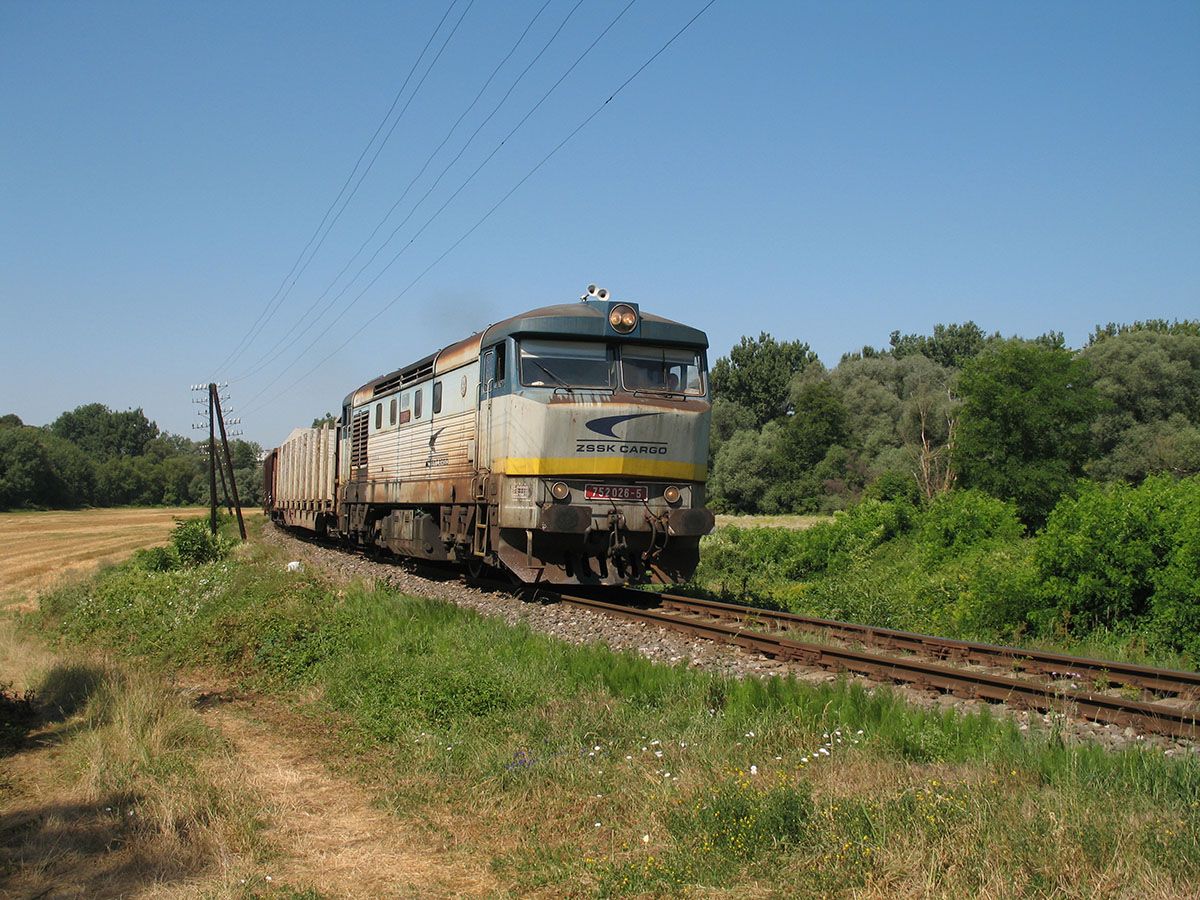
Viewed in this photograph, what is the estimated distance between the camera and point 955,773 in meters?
5.62

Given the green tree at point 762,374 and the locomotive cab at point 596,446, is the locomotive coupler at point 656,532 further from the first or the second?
the green tree at point 762,374

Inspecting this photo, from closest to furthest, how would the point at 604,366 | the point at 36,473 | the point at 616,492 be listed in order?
1. the point at 616,492
2. the point at 604,366
3. the point at 36,473

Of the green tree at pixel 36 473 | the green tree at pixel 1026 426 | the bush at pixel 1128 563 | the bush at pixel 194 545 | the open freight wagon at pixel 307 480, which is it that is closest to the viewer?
the bush at pixel 1128 563

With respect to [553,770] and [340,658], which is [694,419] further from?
[553,770]

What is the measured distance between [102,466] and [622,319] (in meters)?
112

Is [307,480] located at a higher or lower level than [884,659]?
higher

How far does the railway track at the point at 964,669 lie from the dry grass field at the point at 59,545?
2228 cm

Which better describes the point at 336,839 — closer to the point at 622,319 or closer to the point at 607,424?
the point at 607,424

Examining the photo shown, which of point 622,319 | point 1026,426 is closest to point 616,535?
point 622,319

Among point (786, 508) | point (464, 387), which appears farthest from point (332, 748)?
point (786, 508)

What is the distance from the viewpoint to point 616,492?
13.1 meters

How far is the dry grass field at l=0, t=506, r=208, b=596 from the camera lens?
31.7 meters

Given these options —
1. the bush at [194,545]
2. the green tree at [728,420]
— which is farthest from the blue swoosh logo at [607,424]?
the green tree at [728,420]

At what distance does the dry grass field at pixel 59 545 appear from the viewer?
31.7 metres
